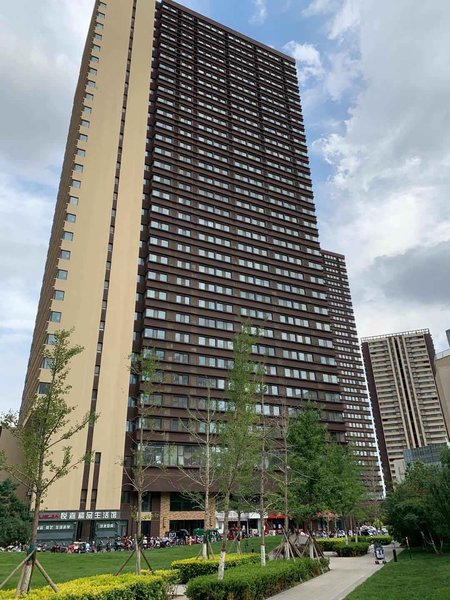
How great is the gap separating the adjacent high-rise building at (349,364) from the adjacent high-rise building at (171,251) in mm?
59234

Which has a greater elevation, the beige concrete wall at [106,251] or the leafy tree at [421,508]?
the beige concrete wall at [106,251]

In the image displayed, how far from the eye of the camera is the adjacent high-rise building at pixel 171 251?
5853 centimetres

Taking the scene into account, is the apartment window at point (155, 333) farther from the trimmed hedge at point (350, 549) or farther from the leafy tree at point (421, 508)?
the leafy tree at point (421, 508)

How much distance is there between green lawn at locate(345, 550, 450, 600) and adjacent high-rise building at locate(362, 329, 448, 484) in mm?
159249

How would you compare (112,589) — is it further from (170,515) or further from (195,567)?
(170,515)

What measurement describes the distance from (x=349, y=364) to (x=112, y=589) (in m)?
138

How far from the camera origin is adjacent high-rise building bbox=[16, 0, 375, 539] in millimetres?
58531

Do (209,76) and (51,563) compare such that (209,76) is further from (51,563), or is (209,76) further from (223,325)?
(51,563)

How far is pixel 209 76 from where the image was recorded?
313ft

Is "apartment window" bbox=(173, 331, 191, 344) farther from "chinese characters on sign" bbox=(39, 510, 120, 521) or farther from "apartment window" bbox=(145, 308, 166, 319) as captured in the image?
"chinese characters on sign" bbox=(39, 510, 120, 521)

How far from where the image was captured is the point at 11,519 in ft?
135

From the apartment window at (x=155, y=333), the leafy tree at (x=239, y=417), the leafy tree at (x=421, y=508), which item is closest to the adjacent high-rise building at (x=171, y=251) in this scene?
the apartment window at (x=155, y=333)

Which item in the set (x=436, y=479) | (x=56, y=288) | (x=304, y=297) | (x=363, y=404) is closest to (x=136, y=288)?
(x=56, y=288)

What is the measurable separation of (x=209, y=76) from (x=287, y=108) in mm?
21313
